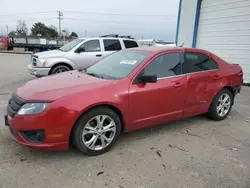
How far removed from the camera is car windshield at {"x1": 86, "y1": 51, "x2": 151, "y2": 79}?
3.58 m

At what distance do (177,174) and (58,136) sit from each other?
5.26ft

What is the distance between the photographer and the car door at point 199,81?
4059 mm

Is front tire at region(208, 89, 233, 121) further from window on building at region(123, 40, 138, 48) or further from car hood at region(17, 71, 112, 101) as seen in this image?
window on building at region(123, 40, 138, 48)

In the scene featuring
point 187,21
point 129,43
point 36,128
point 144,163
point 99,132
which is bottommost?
point 144,163

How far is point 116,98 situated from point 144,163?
3.22 feet

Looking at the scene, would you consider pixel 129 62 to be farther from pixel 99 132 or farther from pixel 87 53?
pixel 87 53

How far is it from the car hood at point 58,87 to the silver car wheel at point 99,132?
475mm

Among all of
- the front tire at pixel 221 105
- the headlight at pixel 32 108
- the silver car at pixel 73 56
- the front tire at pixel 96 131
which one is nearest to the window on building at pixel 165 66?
the front tire at pixel 96 131

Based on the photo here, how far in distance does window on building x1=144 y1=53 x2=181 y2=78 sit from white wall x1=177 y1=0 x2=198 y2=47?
28.2 ft

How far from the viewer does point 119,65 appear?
152 inches

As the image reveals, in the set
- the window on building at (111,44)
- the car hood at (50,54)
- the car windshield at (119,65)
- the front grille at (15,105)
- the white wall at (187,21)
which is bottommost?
the front grille at (15,105)

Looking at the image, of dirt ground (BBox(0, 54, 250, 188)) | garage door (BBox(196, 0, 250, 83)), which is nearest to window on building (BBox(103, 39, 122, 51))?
garage door (BBox(196, 0, 250, 83))

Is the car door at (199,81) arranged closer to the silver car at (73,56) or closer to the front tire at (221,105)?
the front tire at (221,105)

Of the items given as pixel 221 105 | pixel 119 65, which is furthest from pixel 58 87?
pixel 221 105
